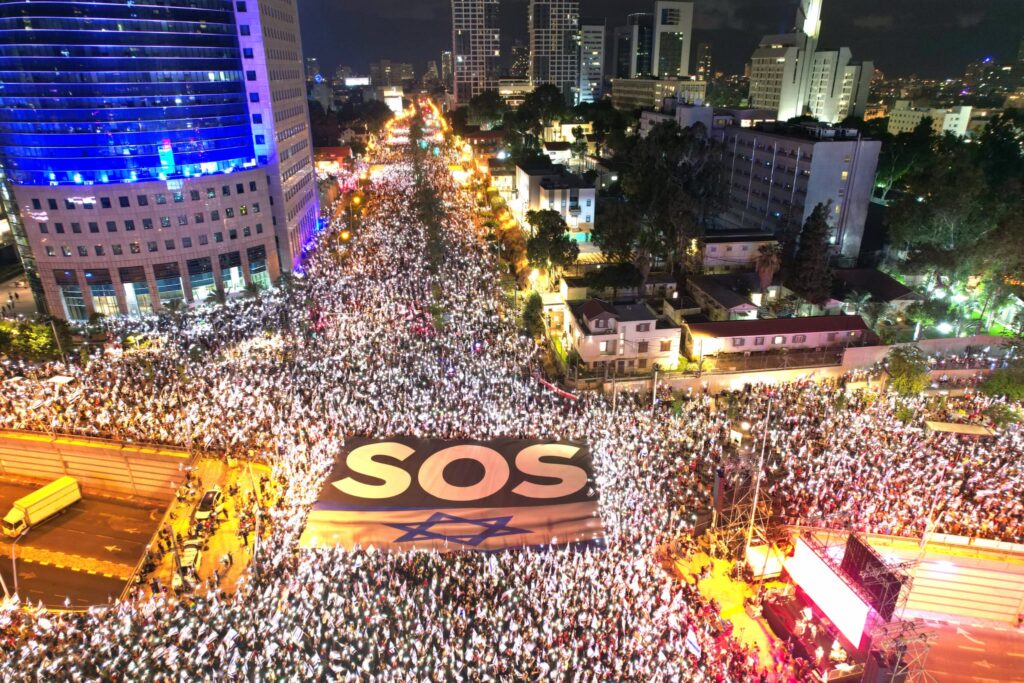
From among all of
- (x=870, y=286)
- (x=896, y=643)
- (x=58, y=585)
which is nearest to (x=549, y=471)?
(x=896, y=643)

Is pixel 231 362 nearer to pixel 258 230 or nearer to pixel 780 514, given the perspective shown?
pixel 258 230

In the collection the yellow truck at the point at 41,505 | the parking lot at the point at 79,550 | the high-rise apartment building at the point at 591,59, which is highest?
the high-rise apartment building at the point at 591,59

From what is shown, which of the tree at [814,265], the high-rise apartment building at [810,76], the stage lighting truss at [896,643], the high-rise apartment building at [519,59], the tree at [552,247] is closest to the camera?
the stage lighting truss at [896,643]

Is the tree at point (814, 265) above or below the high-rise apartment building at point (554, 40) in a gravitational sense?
below

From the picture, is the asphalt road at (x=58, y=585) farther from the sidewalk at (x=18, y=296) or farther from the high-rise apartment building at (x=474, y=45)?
the high-rise apartment building at (x=474, y=45)

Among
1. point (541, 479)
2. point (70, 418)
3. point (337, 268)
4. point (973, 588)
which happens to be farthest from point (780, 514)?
point (337, 268)

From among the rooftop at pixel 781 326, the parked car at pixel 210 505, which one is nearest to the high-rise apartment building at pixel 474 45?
the rooftop at pixel 781 326

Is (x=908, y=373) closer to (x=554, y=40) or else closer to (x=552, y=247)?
(x=552, y=247)
